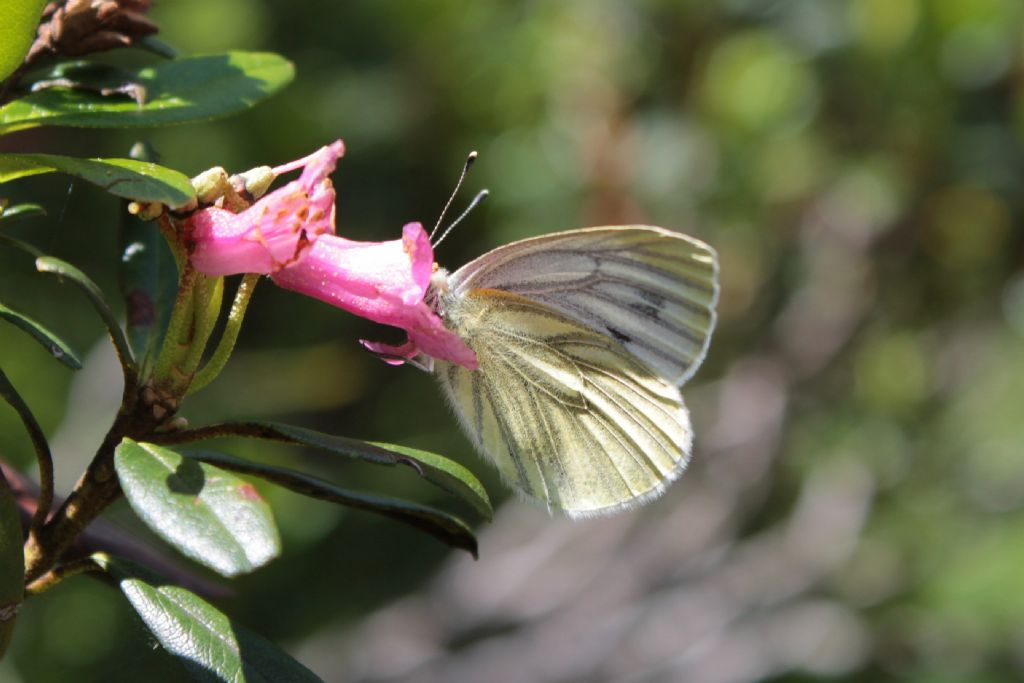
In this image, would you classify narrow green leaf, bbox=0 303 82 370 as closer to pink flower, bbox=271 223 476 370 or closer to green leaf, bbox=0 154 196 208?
green leaf, bbox=0 154 196 208

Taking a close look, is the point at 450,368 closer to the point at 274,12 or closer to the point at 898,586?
the point at 274,12

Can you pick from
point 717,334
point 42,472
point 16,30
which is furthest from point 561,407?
point 717,334

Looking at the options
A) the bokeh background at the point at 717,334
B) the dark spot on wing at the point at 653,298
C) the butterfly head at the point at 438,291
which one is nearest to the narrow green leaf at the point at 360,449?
the butterfly head at the point at 438,291

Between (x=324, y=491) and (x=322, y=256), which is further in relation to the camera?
(x=322, y=256)

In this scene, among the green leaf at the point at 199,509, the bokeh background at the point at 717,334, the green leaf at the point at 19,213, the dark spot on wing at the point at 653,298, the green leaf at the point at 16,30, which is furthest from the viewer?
the bokeh background at the point at 717,334

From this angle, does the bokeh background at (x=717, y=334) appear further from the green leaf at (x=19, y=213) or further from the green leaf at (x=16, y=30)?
the green leaf at (x=16, y=30)

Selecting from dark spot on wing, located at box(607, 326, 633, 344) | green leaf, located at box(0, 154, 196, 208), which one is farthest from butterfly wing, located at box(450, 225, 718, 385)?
green leaf, located at box(0, 154, 196, 208)

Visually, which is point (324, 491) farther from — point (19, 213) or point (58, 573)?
→ point (19, 213)
